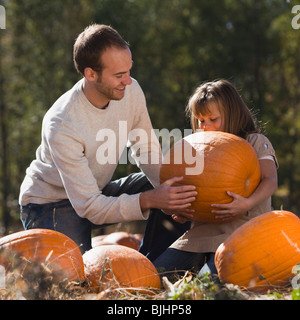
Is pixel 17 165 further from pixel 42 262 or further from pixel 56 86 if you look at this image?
pixel 42 262

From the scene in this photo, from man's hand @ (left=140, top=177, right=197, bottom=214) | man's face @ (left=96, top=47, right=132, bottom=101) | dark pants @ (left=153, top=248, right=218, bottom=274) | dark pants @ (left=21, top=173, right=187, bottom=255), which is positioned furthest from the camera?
dark pants @ (left=21, top=173, right=187, bottom=255)

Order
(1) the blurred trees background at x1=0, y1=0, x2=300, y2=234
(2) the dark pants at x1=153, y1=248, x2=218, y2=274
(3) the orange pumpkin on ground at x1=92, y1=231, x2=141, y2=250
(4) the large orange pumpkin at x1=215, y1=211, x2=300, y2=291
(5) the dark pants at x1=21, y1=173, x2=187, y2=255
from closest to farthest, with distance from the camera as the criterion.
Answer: (4) the large orange pumpkin at x1=215, y1=211, x2=300, y2=291 → (2) the dark pants at x1=153, y1=248, x2=218, y2=274 → (5) the dark pants at x1=21, y1=173, x2=187, y2=255 → (3) the orange pumpkin on ground at x1=92, y1=231, x2=141, y2=250 → (1) the blurred trees background at x1=0, y1=0, x2=300, y2=234

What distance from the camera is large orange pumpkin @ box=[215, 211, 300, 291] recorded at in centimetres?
270

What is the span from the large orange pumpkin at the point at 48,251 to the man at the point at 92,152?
27.3 inches

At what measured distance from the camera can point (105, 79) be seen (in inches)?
150

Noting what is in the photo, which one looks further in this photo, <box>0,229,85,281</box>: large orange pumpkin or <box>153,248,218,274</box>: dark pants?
<box>153,248,218,274</box>: dark pants

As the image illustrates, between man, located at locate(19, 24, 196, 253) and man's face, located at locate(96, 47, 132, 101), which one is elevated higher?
man's face, located at locate(96, 47, 132, 101)

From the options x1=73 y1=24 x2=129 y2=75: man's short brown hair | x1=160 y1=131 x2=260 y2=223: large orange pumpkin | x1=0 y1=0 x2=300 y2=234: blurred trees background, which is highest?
x1=0 y1=0 x2=300 y2=234: blurred trees background

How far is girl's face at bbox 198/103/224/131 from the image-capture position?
378 centimetres

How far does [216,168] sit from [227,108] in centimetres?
73

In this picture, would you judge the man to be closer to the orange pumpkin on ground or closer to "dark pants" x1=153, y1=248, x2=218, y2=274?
"dark pants" x1=153, y1=248, x2=218, y2=274

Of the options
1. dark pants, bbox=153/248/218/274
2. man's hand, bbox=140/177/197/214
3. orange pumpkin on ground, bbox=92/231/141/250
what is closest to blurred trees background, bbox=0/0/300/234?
orange pumpkin on ground, bbox=92/231/141/250

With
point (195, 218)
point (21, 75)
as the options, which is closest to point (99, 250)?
point (195, 218)

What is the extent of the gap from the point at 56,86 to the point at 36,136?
178 centimetres
